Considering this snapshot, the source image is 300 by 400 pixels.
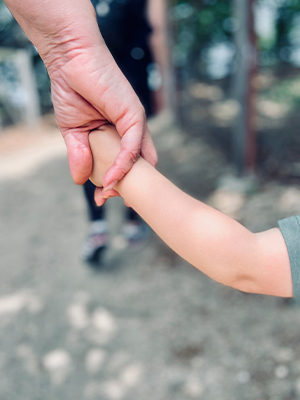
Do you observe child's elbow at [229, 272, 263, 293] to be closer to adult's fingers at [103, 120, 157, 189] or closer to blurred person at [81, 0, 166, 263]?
adult's fingers at [103, 120, 157, 189]

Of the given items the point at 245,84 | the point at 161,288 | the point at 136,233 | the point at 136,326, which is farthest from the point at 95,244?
the point at 245,84

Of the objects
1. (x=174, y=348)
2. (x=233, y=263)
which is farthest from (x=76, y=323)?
(x=233, y=263)

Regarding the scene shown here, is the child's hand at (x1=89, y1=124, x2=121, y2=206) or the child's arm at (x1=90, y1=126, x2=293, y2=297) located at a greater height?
the child's hand at (x1=89, y1=124, x2=121, y2=206)

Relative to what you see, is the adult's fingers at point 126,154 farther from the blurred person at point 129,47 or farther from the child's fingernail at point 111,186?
the blurred person at point 129,47

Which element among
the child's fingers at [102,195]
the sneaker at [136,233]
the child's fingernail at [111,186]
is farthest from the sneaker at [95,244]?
the child's fingernail at [111,186]

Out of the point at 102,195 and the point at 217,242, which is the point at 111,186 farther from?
the point at 217,242

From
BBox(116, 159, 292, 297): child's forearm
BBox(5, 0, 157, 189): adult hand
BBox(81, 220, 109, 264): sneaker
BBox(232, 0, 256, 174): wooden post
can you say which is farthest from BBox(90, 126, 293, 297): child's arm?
BBox(232, 0, 256, 174): wooden post

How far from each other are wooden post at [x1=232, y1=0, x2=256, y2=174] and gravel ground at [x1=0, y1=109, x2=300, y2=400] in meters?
0.45

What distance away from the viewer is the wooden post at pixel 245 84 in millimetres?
3043

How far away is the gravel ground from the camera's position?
161 cm

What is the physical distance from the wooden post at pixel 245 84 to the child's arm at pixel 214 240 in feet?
8.33

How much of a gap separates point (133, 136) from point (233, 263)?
424 mm

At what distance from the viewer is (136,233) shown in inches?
109

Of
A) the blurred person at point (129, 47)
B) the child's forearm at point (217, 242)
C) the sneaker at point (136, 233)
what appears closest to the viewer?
the child's forearm at point (217, 242)
